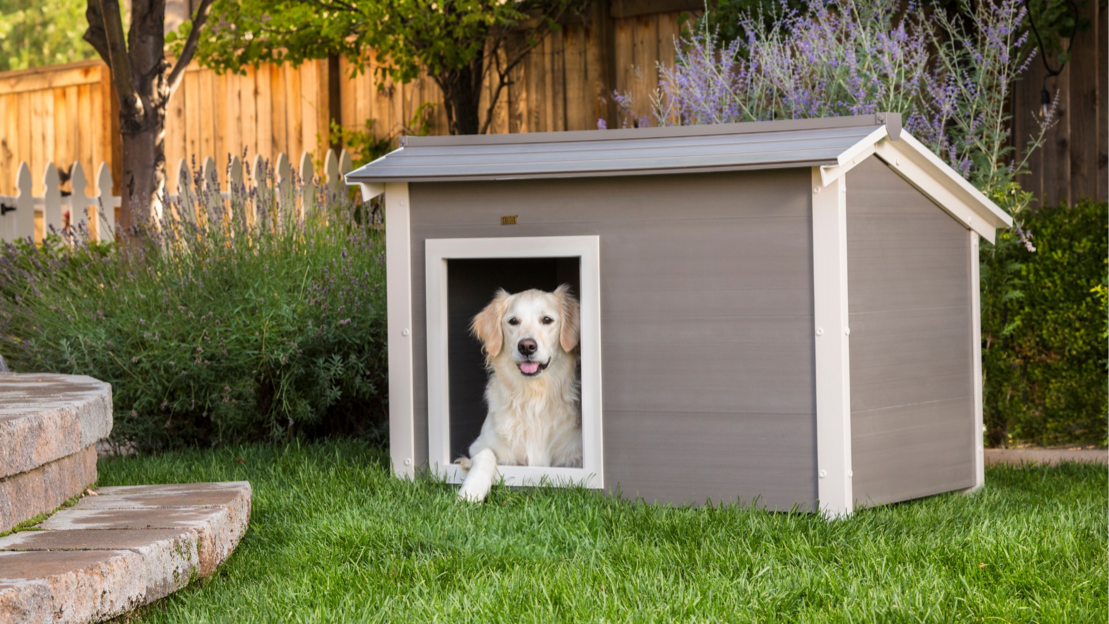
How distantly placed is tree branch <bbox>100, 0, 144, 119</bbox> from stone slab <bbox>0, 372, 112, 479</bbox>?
2493mm

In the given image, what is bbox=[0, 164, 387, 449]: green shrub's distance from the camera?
4.27 m

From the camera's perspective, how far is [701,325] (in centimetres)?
330

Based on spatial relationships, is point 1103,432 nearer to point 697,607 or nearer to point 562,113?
point 697,607

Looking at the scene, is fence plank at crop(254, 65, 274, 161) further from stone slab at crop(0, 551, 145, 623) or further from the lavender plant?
stone slab at crop(0, 551, 145, 623)

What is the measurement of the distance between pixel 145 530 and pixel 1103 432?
3923 mm

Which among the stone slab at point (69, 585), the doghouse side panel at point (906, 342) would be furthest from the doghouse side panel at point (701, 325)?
the stone slab at point (69, 585)

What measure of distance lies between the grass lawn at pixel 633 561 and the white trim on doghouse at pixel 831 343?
0.14 metres

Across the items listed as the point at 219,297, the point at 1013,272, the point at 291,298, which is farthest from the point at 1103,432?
the point at 219,297

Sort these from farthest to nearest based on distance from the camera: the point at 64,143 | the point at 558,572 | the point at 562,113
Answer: the point at 64,143
the point at 562,113
the point at 558,572

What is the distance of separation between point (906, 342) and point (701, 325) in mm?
691

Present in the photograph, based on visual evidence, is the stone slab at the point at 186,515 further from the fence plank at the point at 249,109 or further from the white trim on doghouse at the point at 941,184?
the fence plank at the point at 249,109

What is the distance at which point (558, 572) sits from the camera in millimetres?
2543

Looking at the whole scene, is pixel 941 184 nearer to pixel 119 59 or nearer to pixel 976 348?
pixel 976 348

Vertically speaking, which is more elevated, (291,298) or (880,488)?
(291,298)
